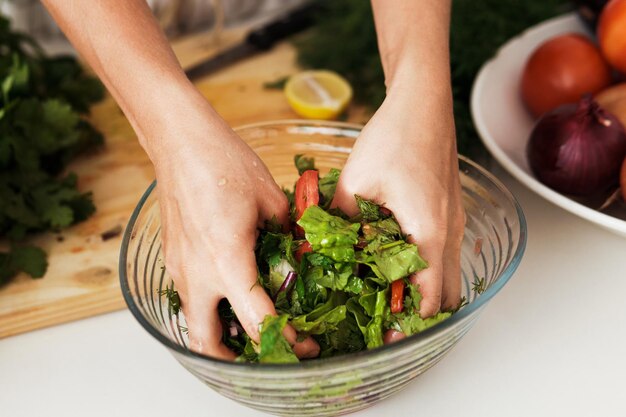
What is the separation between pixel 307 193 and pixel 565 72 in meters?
0.78

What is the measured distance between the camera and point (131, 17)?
1.04 m

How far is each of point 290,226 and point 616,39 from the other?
2.89 feet

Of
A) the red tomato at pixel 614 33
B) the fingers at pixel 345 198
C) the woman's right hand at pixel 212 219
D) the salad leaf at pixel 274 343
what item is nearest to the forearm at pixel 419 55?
the fingers at pixel 345 198

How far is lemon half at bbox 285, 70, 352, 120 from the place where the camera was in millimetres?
1738

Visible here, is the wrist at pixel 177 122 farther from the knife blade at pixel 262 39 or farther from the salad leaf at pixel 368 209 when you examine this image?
the knife blade at pixel 262 39

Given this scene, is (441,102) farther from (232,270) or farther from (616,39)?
(616,39)

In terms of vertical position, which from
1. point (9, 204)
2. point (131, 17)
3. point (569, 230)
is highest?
point (131, 17)

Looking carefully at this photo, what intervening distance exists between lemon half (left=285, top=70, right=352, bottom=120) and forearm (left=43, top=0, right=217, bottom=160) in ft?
2.34

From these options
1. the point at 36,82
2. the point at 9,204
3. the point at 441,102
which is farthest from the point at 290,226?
the point at 36,82

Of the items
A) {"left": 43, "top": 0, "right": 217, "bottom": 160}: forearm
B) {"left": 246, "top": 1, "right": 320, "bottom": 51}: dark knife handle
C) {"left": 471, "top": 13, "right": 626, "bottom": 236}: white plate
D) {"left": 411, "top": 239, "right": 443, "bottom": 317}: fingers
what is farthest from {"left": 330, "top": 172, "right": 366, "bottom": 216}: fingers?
{"left": 246, "top": 1, "right": 320, "bottom": 51}: dark knife handle

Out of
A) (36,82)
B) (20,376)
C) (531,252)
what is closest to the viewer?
(20,376)

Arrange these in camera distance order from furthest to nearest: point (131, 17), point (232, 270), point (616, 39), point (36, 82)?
point (36, 82) < point (616, 39) < point (131, 17) < point (232, 270)

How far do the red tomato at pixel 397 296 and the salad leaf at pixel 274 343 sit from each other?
6.0 inches

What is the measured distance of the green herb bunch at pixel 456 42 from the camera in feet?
5.55
